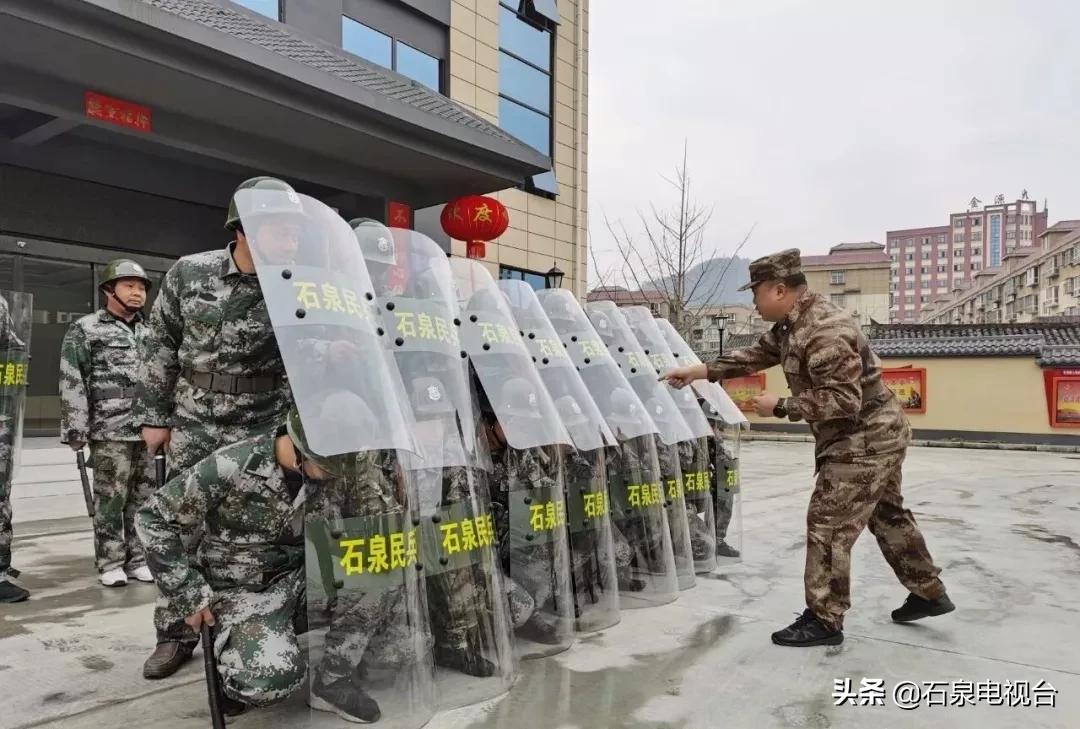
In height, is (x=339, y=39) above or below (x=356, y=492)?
above

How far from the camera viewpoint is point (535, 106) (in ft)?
45.2

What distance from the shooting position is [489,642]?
110 inches

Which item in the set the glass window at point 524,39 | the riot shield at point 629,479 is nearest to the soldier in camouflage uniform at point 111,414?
the riot shield at point 629,479

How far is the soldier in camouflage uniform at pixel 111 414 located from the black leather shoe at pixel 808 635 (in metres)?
3.36

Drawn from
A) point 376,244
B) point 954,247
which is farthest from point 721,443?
point 954,247

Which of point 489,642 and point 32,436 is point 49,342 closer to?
point 32,436

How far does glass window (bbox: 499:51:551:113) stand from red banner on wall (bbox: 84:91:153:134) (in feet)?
23.8

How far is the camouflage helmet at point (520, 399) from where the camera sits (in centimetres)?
311

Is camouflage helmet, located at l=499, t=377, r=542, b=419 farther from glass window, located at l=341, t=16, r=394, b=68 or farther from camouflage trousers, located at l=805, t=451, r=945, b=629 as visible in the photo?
glass window, located at l=341, t=16, r=394, b=68

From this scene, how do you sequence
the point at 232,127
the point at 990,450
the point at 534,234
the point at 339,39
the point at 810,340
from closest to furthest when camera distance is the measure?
the point at 810,340 → the point at 232,127 → the point at 339,39 → the point at 534,234 → the point at 990,450

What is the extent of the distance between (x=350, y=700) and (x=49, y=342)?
7197 millimetres

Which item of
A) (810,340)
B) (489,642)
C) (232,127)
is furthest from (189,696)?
(232,127)

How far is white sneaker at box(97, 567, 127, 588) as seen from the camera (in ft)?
13.8

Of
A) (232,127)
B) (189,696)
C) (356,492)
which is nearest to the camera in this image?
(356,492)
